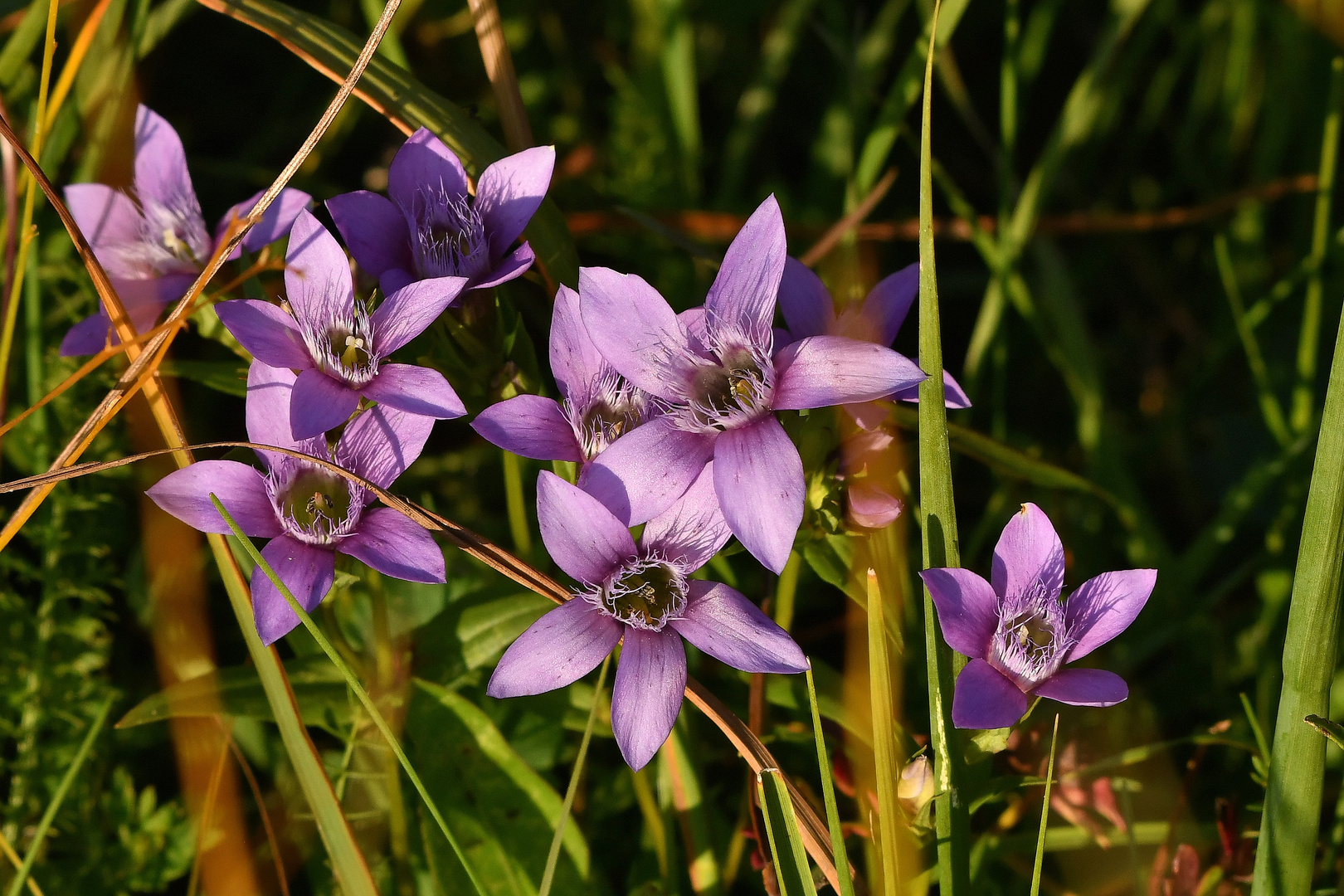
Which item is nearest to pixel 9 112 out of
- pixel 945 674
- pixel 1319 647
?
pixel 945 674

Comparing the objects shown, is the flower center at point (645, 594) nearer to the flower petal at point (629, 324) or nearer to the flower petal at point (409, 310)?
the flower petal at point (629, 324)

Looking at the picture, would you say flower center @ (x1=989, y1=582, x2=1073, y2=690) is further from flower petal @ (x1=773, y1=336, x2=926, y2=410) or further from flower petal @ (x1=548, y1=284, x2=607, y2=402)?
flower petal @ (x1=548, y1=284, x2=607, y2=402)

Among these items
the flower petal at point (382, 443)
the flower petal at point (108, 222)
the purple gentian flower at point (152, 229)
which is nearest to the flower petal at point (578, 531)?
the flower petal at point (382, 443)

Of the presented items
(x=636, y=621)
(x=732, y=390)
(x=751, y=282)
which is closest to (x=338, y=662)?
(x=636, y=621)

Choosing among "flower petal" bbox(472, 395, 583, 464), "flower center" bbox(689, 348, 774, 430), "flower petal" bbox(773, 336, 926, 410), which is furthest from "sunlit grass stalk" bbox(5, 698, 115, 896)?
"flower petal" bbox(773, 336, 926, 410)

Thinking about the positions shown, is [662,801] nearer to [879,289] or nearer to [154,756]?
[879,289]
